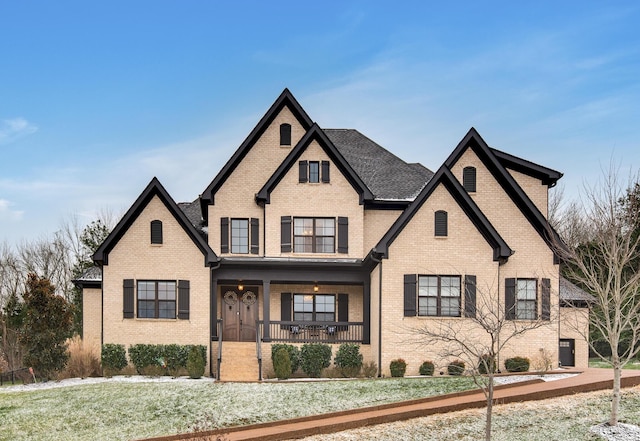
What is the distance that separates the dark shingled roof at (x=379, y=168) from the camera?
2664 centimetres

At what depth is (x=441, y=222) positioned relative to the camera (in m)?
22.6

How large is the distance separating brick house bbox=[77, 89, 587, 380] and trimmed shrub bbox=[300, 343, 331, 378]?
667mm

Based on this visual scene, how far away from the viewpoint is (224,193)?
1043 inches

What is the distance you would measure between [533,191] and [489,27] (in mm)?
8776

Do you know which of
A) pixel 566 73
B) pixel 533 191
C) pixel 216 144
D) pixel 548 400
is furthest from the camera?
pixel 216 144

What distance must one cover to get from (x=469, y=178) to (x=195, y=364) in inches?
501

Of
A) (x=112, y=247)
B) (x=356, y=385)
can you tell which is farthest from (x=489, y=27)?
(x=112, y=247)

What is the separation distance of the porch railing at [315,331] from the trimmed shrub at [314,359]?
1105mm

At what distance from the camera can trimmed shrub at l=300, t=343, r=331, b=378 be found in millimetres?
23031

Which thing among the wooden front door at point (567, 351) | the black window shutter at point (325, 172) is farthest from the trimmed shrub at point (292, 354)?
the wooden front door at point (567, 351)

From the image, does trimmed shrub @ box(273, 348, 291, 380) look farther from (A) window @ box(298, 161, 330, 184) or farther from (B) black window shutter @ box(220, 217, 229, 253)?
(A) window @ box(298, 161, 330, 184)

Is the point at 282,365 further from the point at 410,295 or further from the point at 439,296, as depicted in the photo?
the point at 439,296

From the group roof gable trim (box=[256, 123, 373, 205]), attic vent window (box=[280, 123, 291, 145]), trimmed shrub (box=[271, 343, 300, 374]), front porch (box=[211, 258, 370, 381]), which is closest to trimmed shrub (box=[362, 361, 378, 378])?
front porch (box=[211, 258, 370, 381])

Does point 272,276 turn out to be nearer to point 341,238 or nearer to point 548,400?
point 341,238
